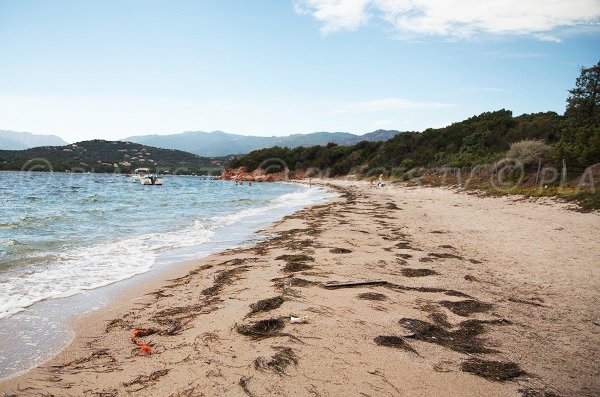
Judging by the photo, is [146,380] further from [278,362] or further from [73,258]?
[73,258]

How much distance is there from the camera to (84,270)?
7074 mm

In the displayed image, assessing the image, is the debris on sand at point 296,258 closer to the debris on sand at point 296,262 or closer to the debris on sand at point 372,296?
the debris on sand at point 296,262

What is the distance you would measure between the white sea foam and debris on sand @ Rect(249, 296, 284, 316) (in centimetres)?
331

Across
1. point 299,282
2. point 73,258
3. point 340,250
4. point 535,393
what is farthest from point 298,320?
point 73,258

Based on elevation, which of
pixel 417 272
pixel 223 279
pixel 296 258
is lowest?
pixel 223 279

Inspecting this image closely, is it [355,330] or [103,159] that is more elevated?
[103,159]

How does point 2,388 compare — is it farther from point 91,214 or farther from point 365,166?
point 365,166

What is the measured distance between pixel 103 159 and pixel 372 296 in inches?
5546

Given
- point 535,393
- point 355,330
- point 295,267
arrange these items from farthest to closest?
point 295,267, point 355,330, point 535,393

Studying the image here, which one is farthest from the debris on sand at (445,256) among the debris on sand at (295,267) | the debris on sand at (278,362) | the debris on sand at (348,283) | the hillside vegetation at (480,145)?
the hillside vegetation at (480,145)

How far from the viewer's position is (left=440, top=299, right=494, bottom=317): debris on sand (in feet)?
14.6

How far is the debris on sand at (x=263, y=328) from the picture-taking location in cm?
375

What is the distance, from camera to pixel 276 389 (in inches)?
107

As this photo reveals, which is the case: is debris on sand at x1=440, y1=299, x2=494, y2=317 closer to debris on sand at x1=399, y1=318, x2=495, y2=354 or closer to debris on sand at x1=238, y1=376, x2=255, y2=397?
debris on sand at x1=399, y1=318, x2=495, y2=354
